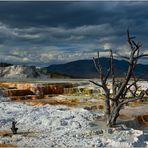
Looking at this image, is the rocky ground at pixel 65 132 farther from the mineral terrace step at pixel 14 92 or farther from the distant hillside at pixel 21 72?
the distant hillside at pixel 21 72

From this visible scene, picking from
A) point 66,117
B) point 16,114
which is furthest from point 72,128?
point 16,114

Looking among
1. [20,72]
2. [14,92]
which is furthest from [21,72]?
[14,92]

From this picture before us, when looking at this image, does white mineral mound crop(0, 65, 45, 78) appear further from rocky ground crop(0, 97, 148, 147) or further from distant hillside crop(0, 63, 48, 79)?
rocky ground crop(0, 97, 148, 147)

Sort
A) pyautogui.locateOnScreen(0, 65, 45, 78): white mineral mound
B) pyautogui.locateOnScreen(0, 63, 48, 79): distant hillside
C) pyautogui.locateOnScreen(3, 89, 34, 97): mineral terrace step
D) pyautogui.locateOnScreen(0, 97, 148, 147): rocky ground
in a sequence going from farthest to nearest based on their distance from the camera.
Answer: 1. pyautogui.locateOnScreen(0, 63, 48, 79): distant hillside
2. pyautogui.locateOnScreen(0, 65, 45, 78): white mineral mound
3. pyautogui.locateOnScreen(3, 89, 34, 97): mineral terrace step
4. pyautogui.locateOnScreen(0, 97, 148, 147): rocky ground

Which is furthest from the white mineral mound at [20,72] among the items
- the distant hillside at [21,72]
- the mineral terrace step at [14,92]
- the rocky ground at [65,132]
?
the rocky ground at [65,132]

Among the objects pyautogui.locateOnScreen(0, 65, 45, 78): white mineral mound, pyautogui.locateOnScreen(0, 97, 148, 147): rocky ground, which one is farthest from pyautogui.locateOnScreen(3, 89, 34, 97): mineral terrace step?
pyautogui.locateOnScreen(0, 65, 45, 78): white mineral mound

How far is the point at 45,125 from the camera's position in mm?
21156

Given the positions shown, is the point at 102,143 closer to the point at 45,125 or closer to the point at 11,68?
the point at 45,125

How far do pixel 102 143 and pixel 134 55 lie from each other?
17.5 feet

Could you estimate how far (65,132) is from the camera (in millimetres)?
18844

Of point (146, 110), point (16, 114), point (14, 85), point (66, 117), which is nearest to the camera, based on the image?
point (66, 117)

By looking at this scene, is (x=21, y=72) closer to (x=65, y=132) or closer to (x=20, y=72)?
(x=20, y=72)

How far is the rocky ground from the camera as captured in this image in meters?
16.7

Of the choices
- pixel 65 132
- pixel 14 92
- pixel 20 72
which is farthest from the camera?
pixel 20 72
